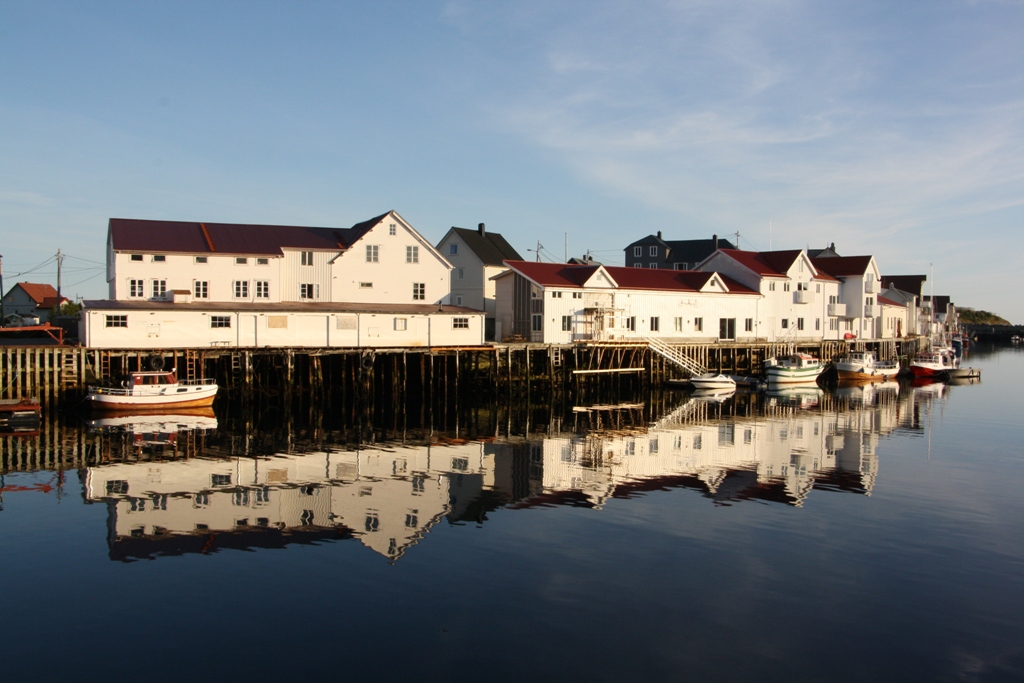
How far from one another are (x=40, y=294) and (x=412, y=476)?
92.4 m

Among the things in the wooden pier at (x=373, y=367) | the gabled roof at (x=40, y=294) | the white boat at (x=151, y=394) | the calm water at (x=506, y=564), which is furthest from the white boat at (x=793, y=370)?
the gabled roof at (x=40, y=294)

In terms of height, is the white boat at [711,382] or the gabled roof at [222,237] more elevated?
the gabled roof at [222,237]

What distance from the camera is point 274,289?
163 feet

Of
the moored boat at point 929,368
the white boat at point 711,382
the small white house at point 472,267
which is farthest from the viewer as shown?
the moored boat at point 929,368

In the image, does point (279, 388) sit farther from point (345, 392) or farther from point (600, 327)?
point (600, 327)

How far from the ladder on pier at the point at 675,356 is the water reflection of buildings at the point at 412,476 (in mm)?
18619

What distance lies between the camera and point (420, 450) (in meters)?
30.1

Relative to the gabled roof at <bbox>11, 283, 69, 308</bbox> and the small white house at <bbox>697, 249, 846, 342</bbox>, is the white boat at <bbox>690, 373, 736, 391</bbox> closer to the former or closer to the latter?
the small white house at <bbox>697, 249, 846, 342</bbox>

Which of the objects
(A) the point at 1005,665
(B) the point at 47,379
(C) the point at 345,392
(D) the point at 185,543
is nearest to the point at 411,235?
(C) the point at 345,392

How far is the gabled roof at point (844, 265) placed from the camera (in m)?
76.8

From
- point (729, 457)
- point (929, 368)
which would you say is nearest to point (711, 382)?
point (729, 457)

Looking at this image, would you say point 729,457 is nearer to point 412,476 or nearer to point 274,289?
point 412,476

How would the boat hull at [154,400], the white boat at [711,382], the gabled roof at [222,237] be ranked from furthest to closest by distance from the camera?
1. the white boat at [711,382]
2. the gabled roof at [222,237]
3. the boat hull at [154,400]

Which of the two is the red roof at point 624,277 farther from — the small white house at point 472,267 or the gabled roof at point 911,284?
the gabled roof at point 911,284
